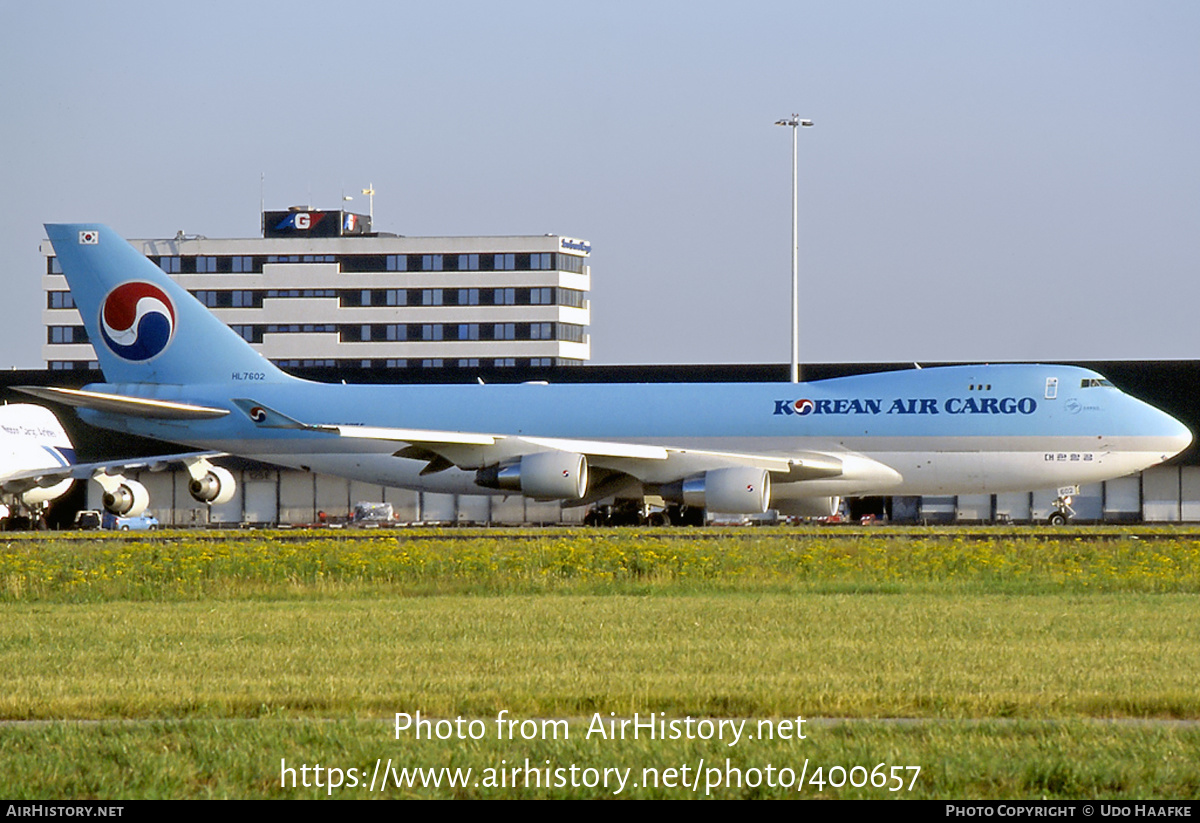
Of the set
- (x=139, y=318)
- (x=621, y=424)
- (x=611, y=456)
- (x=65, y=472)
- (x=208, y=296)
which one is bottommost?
(x=65, y=472)

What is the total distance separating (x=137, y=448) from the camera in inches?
2687

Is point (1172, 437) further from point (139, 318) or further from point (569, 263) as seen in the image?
point (569, 263)

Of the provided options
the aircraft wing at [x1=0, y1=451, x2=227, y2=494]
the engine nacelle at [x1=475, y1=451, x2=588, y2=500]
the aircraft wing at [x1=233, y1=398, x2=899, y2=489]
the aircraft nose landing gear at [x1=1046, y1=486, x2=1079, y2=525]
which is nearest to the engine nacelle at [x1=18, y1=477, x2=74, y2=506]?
the aircraft wing at [x1=0, y1=451, x2=227, y2=494]

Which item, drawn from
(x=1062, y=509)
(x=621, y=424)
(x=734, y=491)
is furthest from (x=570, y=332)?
(x=734, y=491)

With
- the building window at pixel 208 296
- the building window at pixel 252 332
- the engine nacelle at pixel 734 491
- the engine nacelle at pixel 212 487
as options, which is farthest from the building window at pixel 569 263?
the engine nacelle at pixel 734 491

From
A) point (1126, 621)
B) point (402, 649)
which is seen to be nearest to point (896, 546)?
point (1126, 621)

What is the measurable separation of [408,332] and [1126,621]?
4104 inches

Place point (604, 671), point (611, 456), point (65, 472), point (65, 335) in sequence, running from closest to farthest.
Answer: point (604, 671), point (611, 456), point (65, 472), point (65, 335)

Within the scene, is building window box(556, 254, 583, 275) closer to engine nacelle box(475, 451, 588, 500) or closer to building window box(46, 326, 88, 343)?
building window box(46, 326, 88, 343)

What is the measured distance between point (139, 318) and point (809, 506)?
774 inches

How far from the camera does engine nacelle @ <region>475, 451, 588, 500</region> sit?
38.3 meters

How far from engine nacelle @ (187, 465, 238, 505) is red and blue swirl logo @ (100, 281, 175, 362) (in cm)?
671

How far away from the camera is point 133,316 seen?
45031mm

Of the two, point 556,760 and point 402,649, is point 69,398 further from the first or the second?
point 556,760
